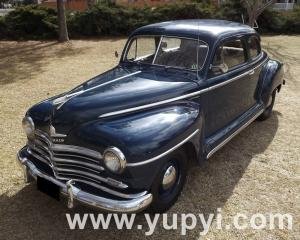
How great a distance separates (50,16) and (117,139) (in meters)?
14.0

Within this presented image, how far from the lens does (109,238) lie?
3.34 m

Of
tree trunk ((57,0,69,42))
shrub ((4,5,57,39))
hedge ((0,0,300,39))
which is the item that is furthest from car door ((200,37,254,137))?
shrub ((4,5,57,39))

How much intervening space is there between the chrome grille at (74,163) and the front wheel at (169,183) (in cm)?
48

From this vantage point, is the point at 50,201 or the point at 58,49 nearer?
the point at 50,201

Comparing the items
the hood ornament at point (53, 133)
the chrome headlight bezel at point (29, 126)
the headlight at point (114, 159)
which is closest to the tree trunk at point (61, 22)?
the chrome headlight bezel at point (29, 126)

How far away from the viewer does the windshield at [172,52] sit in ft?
13.9

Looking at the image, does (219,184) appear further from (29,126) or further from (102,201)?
(29,126)

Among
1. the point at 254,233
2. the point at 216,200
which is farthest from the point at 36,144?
the point at 254,233

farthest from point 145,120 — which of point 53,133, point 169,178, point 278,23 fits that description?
point 278,23

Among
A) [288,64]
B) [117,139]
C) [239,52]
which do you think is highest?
[239,52]

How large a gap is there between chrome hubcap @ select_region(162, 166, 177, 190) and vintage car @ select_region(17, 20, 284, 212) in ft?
0.03

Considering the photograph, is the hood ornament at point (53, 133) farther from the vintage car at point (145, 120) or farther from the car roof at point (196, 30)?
the car roof at point (196, 30)

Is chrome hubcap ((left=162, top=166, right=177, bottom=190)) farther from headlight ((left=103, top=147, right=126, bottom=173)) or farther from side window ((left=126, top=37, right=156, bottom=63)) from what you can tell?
side window ((left=126, top=37, right=156, bottom=63))

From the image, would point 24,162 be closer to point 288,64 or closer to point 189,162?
point 189,162
